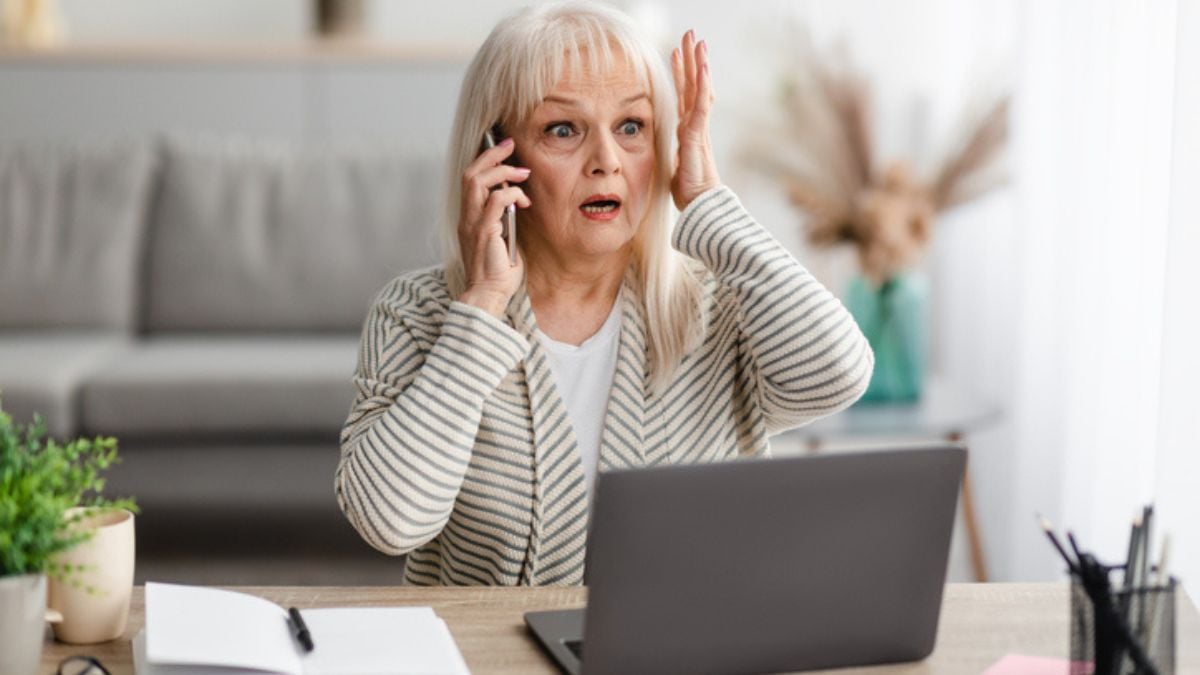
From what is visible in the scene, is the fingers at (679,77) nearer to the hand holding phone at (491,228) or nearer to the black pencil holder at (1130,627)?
the hand holding phone at (491,228)

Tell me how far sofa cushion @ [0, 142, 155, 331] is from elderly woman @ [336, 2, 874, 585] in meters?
2.03

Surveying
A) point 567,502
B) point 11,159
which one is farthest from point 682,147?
point 11,159

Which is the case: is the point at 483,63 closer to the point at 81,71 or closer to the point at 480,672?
the point at 480,672

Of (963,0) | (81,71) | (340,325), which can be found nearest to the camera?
(340,325)

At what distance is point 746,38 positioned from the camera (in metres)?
4.58

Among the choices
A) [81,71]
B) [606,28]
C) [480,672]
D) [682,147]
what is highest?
[81,71]

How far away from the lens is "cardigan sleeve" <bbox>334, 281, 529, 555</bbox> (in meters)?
1.43

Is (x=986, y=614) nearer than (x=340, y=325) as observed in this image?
Yes

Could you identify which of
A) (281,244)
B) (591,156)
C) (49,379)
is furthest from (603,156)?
(281,244)

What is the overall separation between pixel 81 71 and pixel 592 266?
3197 millimetres

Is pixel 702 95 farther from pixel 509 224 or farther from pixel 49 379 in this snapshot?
pixel 49 379

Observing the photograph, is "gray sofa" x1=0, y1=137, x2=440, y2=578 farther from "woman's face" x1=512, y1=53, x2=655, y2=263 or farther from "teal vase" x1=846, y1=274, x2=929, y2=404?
"woman's face" x1=512, y1=53, x2=655, y2=263

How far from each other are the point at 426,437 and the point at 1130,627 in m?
0.68

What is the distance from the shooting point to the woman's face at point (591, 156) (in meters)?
1.56
